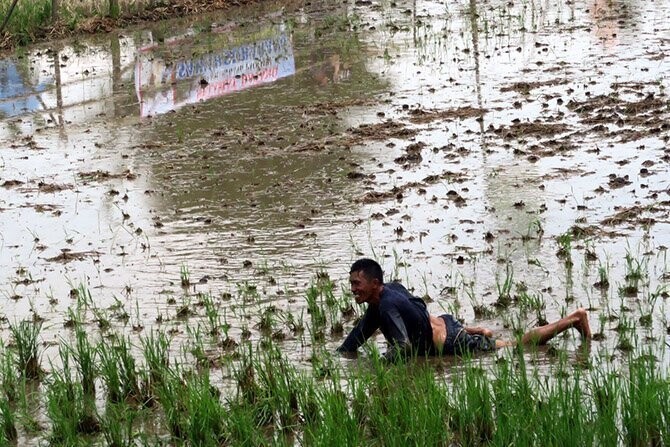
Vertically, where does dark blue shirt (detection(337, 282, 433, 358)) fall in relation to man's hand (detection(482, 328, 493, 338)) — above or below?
above

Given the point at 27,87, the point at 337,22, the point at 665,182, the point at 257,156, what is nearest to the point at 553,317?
the point at 665,182

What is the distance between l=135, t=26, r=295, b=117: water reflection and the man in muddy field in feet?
25.4

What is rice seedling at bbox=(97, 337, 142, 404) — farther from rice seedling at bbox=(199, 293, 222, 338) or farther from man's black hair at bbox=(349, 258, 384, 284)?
man's black hair at bbox=(349, 258, 384, 284)

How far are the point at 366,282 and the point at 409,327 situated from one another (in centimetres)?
35

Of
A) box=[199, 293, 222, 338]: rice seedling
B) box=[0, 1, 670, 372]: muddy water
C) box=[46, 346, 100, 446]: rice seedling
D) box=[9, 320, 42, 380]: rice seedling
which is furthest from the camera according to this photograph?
box=[0, 1, 670, 372]: muddy water

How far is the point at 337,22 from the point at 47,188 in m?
9.40

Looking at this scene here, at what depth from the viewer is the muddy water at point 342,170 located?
846 centimetres

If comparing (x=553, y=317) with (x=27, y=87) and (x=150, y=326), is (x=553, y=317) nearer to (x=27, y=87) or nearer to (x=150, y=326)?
(x=150, y=326)

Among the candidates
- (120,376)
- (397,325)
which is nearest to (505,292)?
(397,325)

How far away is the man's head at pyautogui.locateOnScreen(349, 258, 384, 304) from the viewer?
271 inches

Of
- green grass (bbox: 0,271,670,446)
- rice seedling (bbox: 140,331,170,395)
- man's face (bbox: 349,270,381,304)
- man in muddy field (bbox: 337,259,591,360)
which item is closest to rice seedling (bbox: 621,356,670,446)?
green grass (bbox: 0,271,670,446)

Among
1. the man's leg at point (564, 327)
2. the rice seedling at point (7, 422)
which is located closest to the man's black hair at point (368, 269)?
the man's leg at point (564, 327)

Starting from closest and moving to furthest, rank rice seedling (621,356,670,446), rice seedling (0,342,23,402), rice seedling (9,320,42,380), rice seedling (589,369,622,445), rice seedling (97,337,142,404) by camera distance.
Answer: rice seedling (589,369,622,445) < rice seedling (621,356,670,446) < rice seedling (97,337,142,404) < rice seedling (0,342,23,402) < rice seedling (9,320,42,380)

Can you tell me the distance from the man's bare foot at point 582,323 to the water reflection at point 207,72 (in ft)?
27.1
